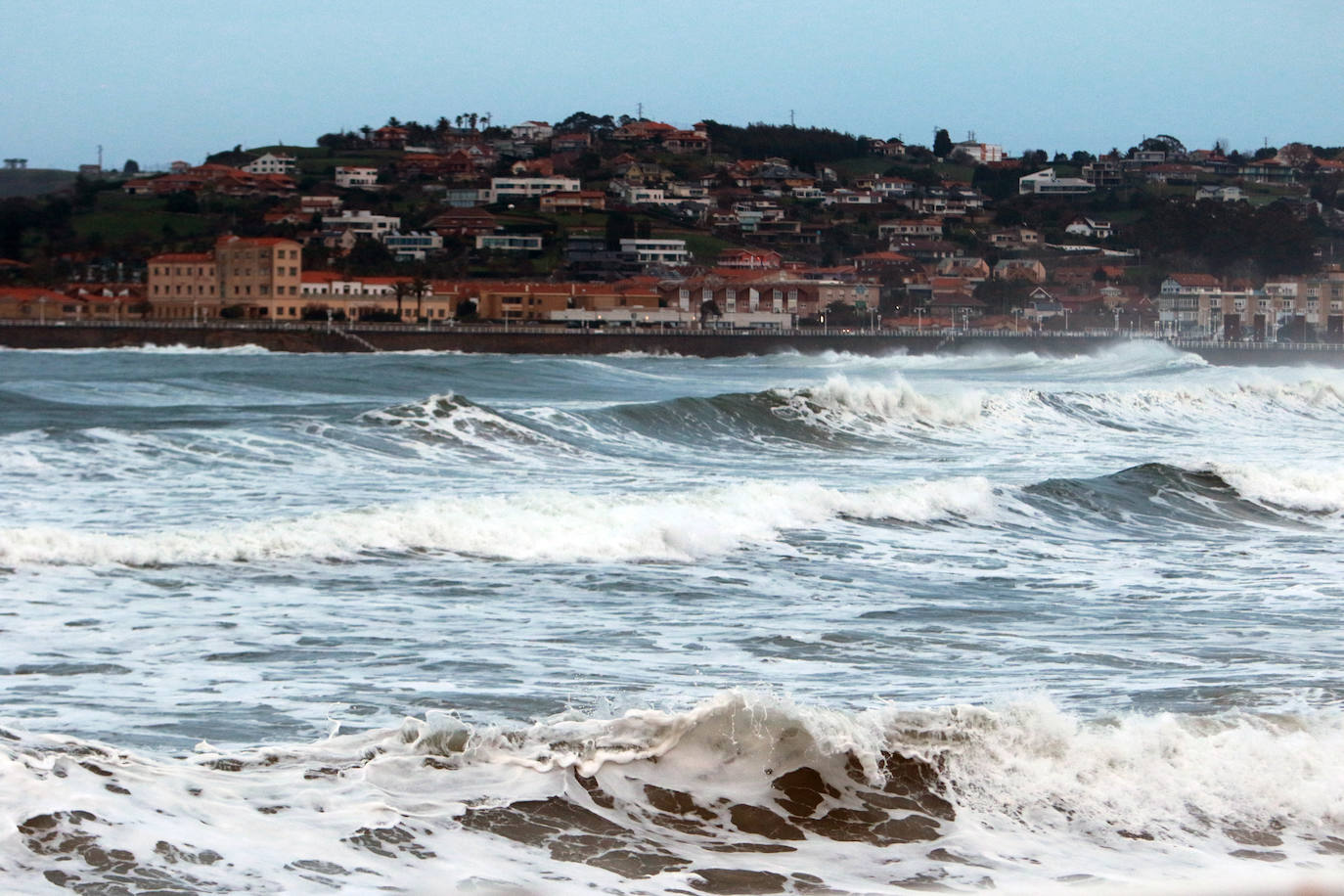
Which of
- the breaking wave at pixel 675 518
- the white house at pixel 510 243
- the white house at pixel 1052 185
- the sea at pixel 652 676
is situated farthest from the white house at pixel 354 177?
the breaking wave at pixel 675 518

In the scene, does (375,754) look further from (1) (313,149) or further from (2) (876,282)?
(1) (313,149)

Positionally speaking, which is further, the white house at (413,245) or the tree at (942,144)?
the tree at (942,144)

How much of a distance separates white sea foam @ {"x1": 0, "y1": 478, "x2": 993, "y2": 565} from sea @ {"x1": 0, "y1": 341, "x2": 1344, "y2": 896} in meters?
0.04

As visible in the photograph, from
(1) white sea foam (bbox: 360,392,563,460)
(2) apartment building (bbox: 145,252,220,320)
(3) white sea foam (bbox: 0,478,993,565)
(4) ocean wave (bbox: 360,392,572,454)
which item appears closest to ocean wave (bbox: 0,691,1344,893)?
(3) white sea foam (bbox: 0,478,993,565)

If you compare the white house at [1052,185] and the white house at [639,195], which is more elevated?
the white house at [1052,185]

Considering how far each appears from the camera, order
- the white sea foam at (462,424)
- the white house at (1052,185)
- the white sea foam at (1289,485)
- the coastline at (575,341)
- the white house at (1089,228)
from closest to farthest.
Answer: the white sea foam at (1289,485) < the white sea foam at (462,424) < the coastline at (575,341) < the white house at (1089,228) < the white house at (1052,185)

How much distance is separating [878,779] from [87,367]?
40.2 metres

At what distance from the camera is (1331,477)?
55.8 ft

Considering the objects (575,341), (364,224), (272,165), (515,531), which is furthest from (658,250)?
(515,531)

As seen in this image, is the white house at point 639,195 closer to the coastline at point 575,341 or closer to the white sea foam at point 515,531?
the coastline at point 575,341

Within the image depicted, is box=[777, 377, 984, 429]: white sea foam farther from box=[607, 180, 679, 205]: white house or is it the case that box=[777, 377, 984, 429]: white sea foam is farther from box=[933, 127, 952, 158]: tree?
box=[933, 127, 952, 158]: tree

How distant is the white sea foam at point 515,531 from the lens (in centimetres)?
1084

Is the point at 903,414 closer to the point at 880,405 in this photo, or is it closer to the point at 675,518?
the point at 880,405

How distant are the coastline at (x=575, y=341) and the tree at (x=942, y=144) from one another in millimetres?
108211
